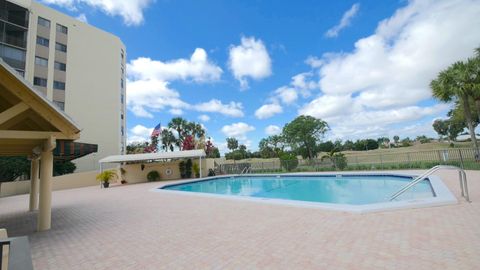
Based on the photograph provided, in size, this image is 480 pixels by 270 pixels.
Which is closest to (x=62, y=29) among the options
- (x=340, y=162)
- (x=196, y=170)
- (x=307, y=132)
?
(x=196, y=170)

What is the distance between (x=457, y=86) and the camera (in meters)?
16.5

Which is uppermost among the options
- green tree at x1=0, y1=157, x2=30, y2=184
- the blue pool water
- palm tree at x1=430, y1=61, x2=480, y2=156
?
palm tree at x1=430, y1=61, x2=480, y2=156

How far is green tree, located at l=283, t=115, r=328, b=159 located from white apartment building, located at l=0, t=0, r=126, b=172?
2970 cm

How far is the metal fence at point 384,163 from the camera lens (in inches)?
602

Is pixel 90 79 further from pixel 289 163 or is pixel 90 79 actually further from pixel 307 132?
pixel 307 132

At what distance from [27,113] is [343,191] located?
13.0m

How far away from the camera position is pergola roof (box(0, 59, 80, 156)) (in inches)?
195

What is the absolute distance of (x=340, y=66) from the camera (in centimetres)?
1703

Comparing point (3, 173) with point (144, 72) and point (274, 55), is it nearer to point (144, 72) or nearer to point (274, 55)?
point (144, 72)

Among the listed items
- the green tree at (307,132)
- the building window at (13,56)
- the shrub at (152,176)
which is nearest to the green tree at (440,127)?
the green tree at (307,132)

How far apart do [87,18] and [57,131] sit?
107ft

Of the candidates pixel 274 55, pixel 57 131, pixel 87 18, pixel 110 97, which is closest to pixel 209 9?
pixel 274 55

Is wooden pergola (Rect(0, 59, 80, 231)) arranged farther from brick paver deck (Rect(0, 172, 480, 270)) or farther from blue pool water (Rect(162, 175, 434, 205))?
blue pool water (Rect(162, 175, 434, 205))

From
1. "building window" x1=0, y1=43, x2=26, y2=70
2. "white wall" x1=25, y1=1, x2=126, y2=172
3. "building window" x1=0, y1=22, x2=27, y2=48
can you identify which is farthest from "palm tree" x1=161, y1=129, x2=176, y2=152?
"building window" x1=0, y1=22, x2=27, y2=48
